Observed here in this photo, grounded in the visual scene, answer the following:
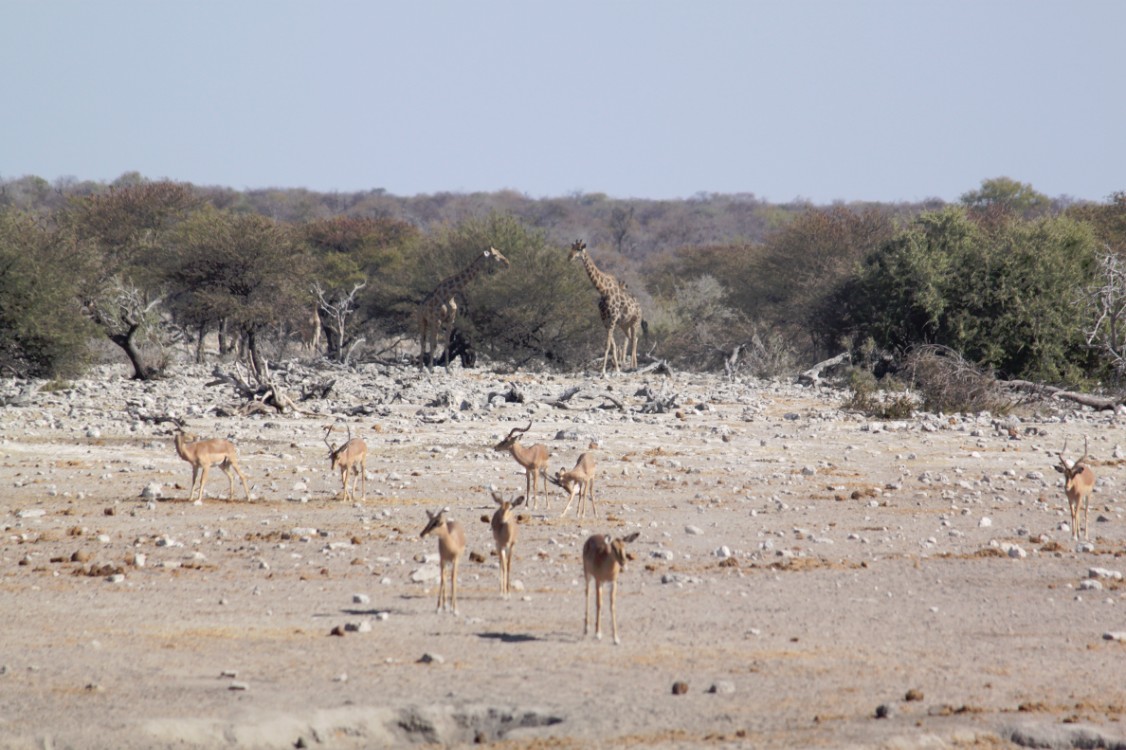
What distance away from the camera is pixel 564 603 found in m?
8.76

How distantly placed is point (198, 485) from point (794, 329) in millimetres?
23763

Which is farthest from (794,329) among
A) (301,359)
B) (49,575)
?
(49,575)

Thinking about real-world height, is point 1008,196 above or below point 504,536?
above

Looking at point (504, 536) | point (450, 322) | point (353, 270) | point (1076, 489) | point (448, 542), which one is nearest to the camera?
point (448, 542)

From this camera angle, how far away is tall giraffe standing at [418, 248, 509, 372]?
107 feet

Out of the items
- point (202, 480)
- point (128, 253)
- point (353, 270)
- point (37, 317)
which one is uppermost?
point (128, 253)

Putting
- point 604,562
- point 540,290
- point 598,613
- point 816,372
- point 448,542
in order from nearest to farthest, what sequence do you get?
1. point 604,562
2. point 598,613
3. point 448,542
4. point 816,372
5. point 540,290

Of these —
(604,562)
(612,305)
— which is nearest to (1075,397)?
(612,305)

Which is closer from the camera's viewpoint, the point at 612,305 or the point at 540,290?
the point at 612,305

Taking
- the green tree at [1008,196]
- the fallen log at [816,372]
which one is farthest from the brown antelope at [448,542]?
the green tree at [1008,196]

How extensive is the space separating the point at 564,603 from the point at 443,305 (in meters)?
24.3


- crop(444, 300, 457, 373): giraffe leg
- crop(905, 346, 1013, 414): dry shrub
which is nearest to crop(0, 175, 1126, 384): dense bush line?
crop(444, 300, 457, 373): giraffe leg

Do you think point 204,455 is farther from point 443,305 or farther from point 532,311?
point 532,311

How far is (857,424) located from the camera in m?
20.0
